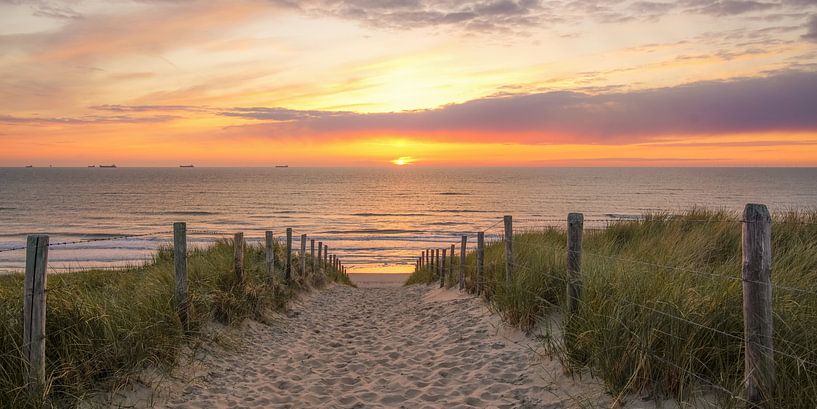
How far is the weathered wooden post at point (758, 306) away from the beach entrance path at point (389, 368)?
1453 millimetres

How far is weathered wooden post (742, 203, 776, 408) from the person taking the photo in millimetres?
4051

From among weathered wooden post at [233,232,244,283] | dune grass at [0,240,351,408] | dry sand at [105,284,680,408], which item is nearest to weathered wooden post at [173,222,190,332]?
dune grass at [0,240,351,408]

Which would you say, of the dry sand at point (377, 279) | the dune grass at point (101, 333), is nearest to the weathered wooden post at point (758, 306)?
the dune grass at point (101, 333)

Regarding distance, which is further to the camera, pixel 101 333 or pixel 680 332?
pixel 101 333

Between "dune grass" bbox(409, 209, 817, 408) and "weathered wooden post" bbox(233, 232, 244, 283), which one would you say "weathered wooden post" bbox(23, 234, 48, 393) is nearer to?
"weathered wooden post" bbox(233, 232, 244, 283)

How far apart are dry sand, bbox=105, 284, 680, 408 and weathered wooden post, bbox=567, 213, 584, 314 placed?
86cm

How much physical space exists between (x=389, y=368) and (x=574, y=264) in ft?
10.2

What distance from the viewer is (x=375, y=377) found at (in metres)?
7.54

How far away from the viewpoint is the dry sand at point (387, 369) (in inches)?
243

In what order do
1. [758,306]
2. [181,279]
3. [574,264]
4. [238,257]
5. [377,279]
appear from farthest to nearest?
[377,279]
[238,257]
[181,279]
[574,264]
[758,306]

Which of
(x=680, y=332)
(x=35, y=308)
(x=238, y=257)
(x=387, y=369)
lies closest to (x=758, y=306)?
(x=680, y=332)

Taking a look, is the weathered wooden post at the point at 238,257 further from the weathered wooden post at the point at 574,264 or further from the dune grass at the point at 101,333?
the weathered wooden post at the point at 574,264

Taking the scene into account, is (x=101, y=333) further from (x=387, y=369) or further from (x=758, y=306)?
(x=758, y=306)

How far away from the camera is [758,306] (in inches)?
161
